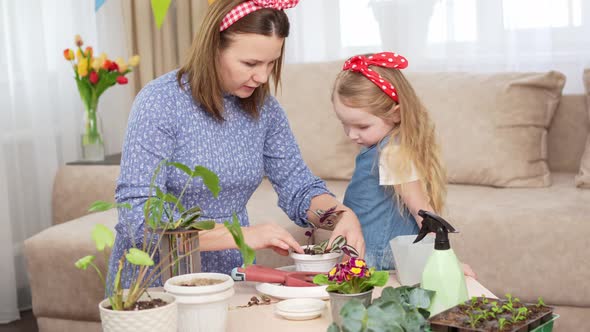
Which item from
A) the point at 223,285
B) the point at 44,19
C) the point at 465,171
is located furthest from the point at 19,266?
the point at 223,285

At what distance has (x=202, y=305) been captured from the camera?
3.97 feet

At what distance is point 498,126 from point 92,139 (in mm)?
1566

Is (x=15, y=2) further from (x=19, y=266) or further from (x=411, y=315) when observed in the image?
(x=411, y=315)

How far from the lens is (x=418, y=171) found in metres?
1.90

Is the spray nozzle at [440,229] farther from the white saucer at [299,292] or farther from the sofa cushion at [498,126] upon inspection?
the sofa cushion at [498,126]

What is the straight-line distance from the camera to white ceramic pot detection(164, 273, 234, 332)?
3.94 feet

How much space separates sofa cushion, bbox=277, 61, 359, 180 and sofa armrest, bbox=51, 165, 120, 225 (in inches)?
27.9

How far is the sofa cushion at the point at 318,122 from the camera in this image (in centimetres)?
315

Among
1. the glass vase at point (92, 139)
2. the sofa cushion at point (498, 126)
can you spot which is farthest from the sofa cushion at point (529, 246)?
the glass vase at point (92, 139)

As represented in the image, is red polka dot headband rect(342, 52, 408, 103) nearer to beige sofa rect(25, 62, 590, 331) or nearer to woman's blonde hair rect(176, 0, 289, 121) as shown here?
woman's blonde hair rect(176, 0, 289, 121)

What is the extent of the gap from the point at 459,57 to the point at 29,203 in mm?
1883

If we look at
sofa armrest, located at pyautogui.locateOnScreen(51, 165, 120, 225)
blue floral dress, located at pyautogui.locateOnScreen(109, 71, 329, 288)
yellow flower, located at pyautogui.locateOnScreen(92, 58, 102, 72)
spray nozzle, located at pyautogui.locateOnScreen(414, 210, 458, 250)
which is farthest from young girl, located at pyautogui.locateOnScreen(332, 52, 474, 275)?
yellow flower, located at pyautogui.locateOnScreen(92, 58, 102, 72)

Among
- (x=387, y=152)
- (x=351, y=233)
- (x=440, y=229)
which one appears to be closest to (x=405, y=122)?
(x=387, y=152)

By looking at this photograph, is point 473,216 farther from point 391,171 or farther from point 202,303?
point 202,303
